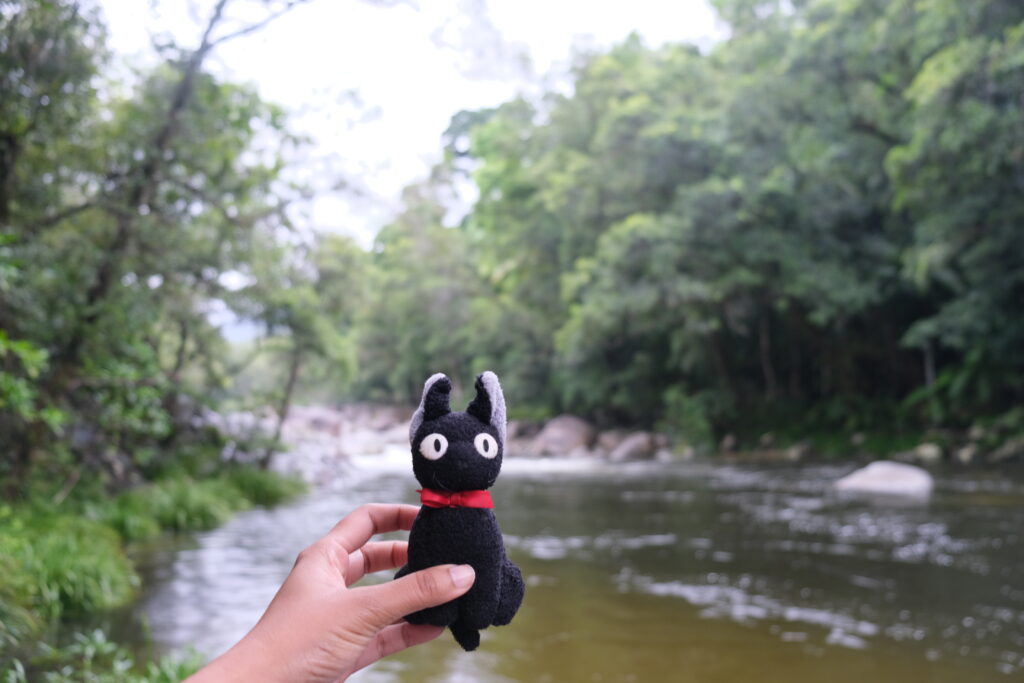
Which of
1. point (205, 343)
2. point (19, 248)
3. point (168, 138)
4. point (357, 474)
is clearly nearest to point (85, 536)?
point (19, 248)

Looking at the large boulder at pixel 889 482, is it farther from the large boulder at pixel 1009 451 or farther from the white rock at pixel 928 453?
the white rock at pixel 928 453

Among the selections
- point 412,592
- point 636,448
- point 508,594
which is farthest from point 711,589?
point 636,448

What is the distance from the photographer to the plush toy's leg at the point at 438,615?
45.2 inches

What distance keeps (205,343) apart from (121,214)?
4.92 m

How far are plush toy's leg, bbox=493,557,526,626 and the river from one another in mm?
3254

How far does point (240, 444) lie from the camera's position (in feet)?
38.2

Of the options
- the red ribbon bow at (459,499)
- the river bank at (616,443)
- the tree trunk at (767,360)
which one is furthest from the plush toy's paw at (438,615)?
the tree trunk at (767,360)

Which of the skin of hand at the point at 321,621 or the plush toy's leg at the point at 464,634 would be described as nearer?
the skin of hand at the point at 321,621

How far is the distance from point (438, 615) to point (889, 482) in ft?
38.7

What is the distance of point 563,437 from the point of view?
71.3 ft

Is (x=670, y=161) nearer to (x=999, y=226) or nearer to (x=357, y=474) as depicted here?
(x=999, y=226)

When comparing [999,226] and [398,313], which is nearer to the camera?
[999,226]

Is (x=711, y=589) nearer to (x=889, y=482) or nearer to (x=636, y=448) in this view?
(x=889, y=482)

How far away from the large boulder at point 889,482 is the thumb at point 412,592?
1114cm
